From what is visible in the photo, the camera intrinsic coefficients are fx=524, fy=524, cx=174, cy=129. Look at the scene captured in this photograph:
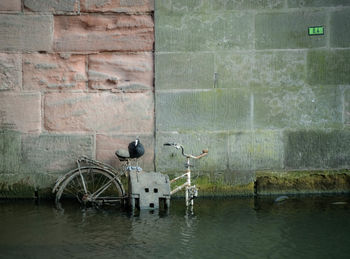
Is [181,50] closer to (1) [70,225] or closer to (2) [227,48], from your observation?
(2) [227,48]

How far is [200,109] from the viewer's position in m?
7.71

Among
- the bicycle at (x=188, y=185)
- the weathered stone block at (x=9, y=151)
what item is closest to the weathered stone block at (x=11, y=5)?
the weathered stone block at (x=9, y=151)

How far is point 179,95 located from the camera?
7.68 m

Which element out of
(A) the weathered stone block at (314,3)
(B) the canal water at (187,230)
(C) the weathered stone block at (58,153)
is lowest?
(B) the canal water at (187,230)

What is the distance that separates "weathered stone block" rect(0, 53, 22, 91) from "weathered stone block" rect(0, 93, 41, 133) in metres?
0.13

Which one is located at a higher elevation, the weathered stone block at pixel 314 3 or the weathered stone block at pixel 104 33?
the weathered stone block at pixel 314 3

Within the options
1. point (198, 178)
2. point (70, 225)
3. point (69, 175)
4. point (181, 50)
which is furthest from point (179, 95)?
point (70, 225)

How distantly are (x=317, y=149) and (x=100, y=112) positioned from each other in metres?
3.26

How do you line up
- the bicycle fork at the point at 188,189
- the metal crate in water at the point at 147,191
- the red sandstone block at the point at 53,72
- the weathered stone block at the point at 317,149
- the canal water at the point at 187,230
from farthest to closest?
1. the weathered stone block at the point at 317,149
2. the red sandstone block at the point at 53,72
3. the bicycle fork at the point at 188,189
4. the metal crate in water at the point at 147,191
5. the canal water at the point at 187,230

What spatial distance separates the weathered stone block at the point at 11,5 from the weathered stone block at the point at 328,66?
4283 mm

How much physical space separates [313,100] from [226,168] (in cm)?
164

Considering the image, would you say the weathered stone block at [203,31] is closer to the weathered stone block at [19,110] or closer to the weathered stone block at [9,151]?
the weathered stone block at [19,110]

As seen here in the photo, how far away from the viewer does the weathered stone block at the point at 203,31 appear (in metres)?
7.62

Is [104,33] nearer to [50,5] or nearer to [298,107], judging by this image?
[50,5]
